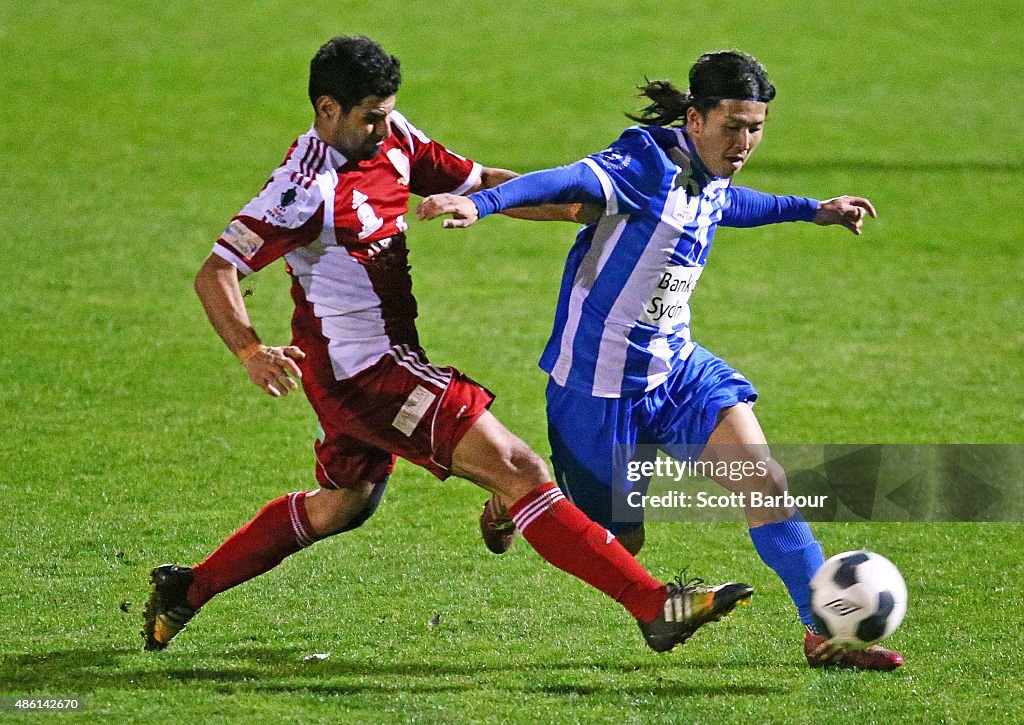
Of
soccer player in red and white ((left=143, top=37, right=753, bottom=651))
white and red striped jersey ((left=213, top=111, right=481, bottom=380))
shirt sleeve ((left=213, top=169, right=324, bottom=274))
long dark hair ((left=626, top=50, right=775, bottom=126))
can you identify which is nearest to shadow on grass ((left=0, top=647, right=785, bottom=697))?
soccer player in red and white ((left=143, top=37, right=753, bottom=651))

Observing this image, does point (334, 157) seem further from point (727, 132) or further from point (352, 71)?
point (727, 132)

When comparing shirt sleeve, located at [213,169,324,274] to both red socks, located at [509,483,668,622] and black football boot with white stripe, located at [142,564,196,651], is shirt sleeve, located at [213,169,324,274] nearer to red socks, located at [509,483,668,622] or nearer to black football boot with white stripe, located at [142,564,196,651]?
red socks, located at [509,483,668,622]

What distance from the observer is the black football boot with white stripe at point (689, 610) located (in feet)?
16.0

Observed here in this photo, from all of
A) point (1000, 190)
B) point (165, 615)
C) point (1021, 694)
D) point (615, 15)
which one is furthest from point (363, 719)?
point (615, 15)

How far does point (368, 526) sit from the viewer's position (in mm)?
7172

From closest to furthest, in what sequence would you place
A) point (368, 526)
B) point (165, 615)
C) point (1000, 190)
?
point (165, 615), point (368, 526), point (1000, 190)

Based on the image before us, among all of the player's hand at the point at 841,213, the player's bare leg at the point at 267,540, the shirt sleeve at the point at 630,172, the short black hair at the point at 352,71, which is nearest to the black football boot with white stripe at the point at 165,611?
the player's bare leg at the point at 267,540

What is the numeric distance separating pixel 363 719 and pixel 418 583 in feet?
5.11

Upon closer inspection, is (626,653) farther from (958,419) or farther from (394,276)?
(958,419)

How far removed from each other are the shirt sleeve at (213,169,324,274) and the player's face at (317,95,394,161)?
0.22 m

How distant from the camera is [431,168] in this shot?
5766mm

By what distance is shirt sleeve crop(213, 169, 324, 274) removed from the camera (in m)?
4.97

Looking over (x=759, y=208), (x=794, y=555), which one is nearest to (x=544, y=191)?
(x=759, y=208)

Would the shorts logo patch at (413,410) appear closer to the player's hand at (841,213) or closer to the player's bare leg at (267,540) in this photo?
the player's bare leg at (267,540)
